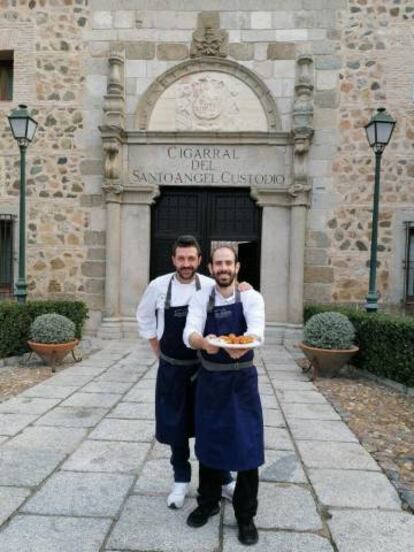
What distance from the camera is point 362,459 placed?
3529 millimetres

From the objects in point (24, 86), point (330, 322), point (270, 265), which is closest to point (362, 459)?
point (330, 322)

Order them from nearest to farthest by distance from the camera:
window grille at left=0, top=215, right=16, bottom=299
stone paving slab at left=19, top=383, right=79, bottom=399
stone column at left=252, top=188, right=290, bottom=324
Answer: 1. stone paving slab at left=19, top=383, right=79, bottom=399
2. stone column at left=252, top=188, right=290, bottom=324
3. window grille at left=0, top=215, right=16, bottom=299

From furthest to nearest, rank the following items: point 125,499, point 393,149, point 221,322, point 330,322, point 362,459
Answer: point 393,149 < point 330,322 < point 362,459 < point 125,499 < point 221,322

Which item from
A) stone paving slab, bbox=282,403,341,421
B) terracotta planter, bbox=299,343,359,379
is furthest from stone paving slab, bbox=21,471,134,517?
terracotta planter, bbox=299,343,359,379

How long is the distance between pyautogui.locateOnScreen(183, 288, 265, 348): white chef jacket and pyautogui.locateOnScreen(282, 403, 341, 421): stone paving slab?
8.11 feet

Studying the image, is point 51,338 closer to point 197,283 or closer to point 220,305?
point 197,283

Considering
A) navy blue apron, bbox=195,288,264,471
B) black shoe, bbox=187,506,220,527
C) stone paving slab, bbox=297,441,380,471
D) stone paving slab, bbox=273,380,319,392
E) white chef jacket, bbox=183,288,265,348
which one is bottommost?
→ stone paving slab, bbox=273,380,319,392

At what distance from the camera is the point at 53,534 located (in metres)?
2.41

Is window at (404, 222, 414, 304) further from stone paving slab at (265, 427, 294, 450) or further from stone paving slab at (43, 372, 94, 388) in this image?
stone paving slab at (43, 372, 94, 388)

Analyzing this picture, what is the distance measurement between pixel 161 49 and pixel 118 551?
353 inches

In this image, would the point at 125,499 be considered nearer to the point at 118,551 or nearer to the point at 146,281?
the point at 118,551

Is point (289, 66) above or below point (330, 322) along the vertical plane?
above

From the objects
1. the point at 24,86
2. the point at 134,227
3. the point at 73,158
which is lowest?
the point at 134,227

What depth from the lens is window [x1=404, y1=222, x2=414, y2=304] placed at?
8836 mm
